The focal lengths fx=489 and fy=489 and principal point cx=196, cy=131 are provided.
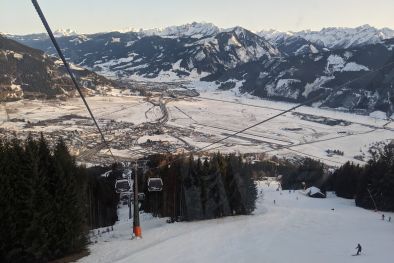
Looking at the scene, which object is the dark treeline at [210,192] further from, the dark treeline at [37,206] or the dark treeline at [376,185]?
the dark treeline at [376,185]

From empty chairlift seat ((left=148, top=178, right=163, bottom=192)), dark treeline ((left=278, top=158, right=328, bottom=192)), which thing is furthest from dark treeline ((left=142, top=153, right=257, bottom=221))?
dark treeline ((left=278, top=158, right=328, bottom=192))

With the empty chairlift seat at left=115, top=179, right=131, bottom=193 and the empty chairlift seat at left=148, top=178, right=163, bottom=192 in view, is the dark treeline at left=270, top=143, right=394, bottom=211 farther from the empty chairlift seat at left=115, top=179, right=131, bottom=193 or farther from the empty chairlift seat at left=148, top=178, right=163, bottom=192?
the empty chairlift seat at left=115, top=179, right=131, bottom=193

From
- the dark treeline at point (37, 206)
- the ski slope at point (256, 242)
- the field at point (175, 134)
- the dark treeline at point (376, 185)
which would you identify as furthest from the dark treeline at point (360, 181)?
the dark treeline at point (37, 206)

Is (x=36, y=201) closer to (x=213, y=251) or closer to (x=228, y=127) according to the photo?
(x=213, y=251)

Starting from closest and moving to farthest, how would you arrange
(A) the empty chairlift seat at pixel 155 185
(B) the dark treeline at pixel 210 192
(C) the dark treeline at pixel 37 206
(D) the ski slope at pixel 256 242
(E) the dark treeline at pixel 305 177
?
(C) the dark treeline at pixel 37 206
(D) the ski slope at pixel 256 242
(A) the empty chairlift seat at pixel 155 185
(B) the dark treeline at pixel 210 192
(E) the dark treeline at pixel 305 177

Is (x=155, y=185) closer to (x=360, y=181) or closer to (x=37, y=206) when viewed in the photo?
(x=37, y=206)

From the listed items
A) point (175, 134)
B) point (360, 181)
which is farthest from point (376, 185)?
point (175, 134)

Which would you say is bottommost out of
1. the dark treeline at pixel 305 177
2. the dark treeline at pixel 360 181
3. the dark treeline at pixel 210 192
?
the dark treeline at pixel 305 177
